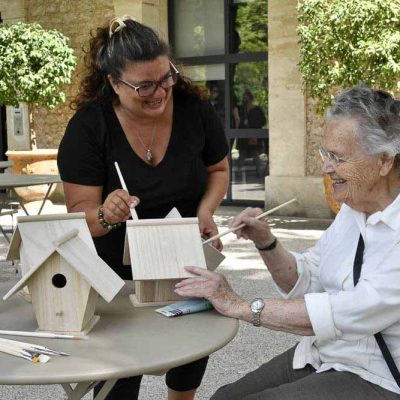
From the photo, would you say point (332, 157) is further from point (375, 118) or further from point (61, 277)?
point (61, 277)

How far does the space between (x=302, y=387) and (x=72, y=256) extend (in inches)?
27.3

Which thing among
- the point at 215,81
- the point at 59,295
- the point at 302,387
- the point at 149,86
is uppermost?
the point at 215,81

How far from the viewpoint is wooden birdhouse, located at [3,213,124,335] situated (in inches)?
74.2

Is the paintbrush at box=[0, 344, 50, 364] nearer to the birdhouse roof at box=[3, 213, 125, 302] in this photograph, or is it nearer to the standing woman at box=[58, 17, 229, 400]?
the birdhouse roof at box=[3, 213, 125, 302]

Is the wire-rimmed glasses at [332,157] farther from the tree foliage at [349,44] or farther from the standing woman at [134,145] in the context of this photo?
the tree foliage at [349,44]

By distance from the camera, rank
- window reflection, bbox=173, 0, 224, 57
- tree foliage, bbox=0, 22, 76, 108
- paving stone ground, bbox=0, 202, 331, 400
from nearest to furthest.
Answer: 1. paving stone ground, bbox=0, 202, 331, 400
2. tree foliage, bbox=0, 22, 76, 108
3. window reflection, bbox=173, 0, 224, 57

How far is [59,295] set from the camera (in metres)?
1.92

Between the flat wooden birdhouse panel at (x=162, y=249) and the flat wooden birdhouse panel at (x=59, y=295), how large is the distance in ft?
0.58

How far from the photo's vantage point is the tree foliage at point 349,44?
22.4 ft

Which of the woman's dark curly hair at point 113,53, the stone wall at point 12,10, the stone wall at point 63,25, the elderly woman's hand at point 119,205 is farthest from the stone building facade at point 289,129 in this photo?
the elderly woman's hand at point 119,205

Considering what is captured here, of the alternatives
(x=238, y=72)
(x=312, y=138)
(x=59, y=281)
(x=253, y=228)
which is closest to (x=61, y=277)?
(x=59, y=281)

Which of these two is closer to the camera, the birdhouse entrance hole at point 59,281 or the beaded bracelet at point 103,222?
the birdhouse entrance hole at point 59,281

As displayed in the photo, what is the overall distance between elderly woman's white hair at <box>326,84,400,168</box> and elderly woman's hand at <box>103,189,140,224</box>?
0.67 metres

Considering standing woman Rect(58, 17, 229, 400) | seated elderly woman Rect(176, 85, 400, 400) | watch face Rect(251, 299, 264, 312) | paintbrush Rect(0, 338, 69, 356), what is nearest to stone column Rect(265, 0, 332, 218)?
standing woman Rect(58, 17, 229, 400)
